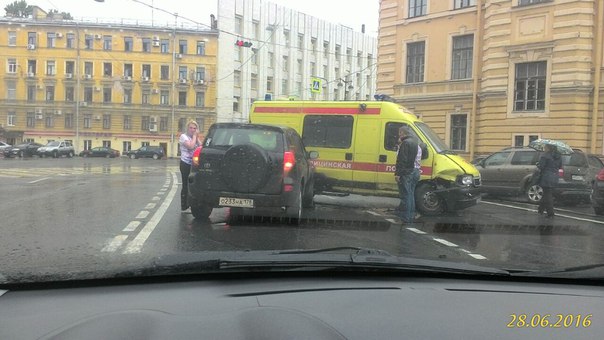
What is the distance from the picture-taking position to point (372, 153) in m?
11.6

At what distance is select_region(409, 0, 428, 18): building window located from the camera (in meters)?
28.2

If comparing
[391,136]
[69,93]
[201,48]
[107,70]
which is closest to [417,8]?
[391,136]

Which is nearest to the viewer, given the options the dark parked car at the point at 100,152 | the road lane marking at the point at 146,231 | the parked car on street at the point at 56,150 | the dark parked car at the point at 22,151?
the road lane marking at the point at 146,231

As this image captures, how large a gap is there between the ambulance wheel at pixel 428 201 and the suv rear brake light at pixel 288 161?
382 cm

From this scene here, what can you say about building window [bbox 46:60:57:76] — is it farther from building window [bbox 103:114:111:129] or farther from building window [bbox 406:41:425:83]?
building window [bbox 406:41:425:83]

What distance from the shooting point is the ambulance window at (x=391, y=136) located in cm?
1134

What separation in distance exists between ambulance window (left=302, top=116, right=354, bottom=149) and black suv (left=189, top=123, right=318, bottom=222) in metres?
3.64

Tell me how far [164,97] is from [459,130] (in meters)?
39.4

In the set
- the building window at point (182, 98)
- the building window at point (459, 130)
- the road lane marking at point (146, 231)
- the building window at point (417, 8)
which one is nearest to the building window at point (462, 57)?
the building window at point (459, 130)

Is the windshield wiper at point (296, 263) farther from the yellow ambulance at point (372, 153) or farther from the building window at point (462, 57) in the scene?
the building window at point (462, 57)

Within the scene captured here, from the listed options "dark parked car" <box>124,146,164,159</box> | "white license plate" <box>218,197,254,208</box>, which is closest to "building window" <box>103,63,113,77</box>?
"dark parked car" <box>124,146,164,159</box>

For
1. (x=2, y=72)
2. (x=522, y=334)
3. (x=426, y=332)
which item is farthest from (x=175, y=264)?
(x=2, y=72)

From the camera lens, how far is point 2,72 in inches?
2265

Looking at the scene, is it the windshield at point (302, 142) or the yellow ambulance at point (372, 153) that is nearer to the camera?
the windshield at point (302, 142)
